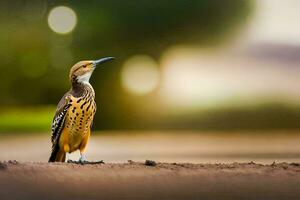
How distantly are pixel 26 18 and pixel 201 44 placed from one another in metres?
1.96

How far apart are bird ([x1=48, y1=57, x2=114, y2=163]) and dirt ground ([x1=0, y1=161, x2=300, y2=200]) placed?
2.06ft

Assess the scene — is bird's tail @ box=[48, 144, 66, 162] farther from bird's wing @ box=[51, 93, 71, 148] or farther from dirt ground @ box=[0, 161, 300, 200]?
dirt ground @ box=[0, 161, 300, 200]

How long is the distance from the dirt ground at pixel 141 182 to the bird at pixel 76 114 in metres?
0.63

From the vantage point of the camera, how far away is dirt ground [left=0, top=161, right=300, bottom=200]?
12.4 ft

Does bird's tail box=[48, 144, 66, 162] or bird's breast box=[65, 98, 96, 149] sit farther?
bird's tail box=[48, 144, 66, 162]

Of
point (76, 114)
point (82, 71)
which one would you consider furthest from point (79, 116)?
point (82, 71)

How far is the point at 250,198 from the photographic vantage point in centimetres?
378

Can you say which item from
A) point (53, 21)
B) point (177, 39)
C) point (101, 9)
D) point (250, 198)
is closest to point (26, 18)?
point (53, 21)

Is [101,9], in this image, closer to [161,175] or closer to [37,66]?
[37,66]

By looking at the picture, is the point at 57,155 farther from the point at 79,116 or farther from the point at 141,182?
the point at 141,182

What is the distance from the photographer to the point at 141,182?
12.8 feet

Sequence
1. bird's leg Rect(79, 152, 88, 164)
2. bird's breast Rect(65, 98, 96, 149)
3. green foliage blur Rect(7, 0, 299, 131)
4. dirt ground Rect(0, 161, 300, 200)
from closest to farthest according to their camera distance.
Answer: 1. dirt ground Rect(0, 161, 300, 200)
2. bird's leg Rect(79, 152, 88, 164)
3. bird's breast Rect(65, 98, 96, 149)
4. green foliage blur Rect(7, 0, 299, 131)

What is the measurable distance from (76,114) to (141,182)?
1051 mm

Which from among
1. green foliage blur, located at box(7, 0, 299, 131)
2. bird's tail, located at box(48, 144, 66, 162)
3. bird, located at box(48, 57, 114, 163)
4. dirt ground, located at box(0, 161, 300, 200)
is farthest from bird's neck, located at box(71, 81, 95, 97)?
green foliage blur, located at box(7, 0, 299, 131)
